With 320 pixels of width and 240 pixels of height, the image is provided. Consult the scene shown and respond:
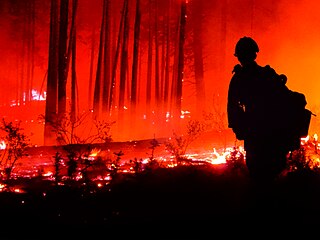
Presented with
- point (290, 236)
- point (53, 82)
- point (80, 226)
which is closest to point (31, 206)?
point (80, 226)

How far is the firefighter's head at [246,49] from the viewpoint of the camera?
5901mm

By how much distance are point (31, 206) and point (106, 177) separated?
2089 millimetres

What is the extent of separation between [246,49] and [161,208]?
2322mm

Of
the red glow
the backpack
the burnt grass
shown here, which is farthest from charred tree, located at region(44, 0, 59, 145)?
the backpack

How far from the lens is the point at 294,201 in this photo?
663 centimetres

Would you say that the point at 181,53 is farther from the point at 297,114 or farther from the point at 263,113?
the point at 297,114

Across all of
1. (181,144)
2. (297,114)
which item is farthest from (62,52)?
(297,114)

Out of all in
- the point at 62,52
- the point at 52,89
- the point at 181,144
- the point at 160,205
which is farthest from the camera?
the point at 62,52

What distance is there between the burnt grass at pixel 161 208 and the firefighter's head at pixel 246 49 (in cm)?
162

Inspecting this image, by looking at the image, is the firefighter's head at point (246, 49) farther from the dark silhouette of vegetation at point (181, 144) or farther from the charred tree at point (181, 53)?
the charred tree at point (181, 53)

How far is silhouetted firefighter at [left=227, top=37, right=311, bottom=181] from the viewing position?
590 centimetres

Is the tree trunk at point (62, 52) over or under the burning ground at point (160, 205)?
over

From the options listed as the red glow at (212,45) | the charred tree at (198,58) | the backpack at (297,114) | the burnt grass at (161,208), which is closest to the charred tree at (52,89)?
the red glow at (212,45)

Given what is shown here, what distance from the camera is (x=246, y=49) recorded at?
5.92 meters
